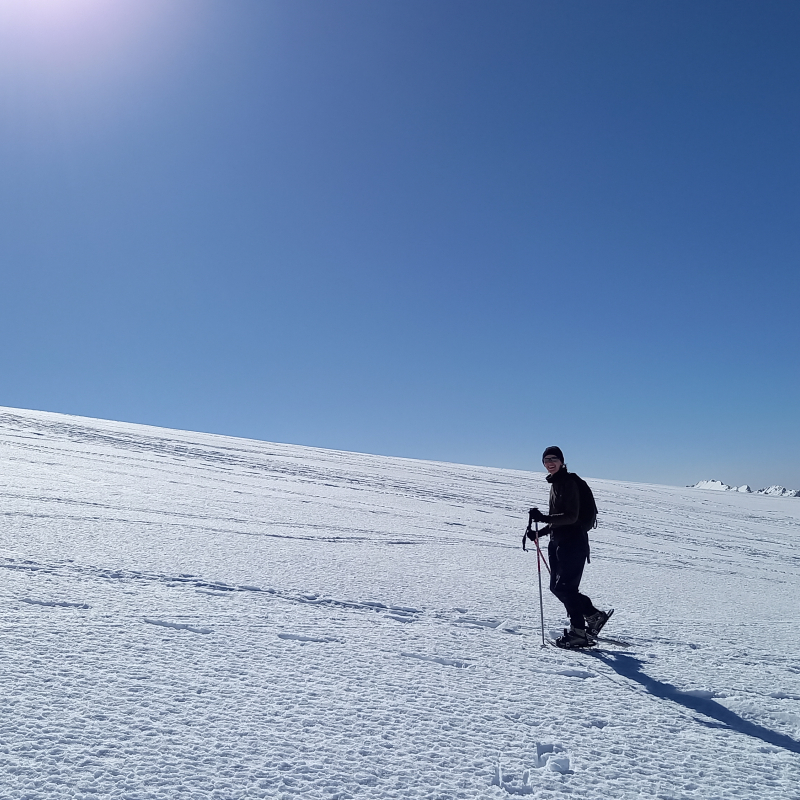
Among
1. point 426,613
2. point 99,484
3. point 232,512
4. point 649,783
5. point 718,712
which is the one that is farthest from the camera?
point 99,484

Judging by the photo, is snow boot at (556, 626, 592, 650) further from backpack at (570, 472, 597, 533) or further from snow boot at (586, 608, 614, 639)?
backpack at (570, 472, 597, 533)

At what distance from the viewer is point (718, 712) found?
10.2ft

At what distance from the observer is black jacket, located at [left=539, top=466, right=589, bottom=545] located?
4344mm

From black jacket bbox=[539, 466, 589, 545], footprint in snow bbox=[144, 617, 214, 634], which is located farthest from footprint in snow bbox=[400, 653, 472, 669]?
black jacket bbox=[539, 466, 589, 545]

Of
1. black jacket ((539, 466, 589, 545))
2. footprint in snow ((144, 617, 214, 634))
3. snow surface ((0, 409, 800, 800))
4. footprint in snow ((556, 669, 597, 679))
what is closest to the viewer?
snow surface ((0, 409, 800, 800))

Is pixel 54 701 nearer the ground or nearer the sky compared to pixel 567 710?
nearer the sky

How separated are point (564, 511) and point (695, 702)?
1.56 metres

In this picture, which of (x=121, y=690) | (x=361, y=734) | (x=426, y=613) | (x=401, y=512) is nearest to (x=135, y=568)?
(x=121, y=690)

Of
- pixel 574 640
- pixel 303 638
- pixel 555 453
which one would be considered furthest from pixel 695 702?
pixel 303 638

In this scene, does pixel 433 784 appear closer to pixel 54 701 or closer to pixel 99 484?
pixel 54 701

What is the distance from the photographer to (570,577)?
4.34 m

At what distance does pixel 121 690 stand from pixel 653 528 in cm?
1294

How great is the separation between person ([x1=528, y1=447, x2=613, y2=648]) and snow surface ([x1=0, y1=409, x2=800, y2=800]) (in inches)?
11.5

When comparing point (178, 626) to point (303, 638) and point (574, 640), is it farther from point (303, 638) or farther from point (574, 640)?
point (574, 640)
